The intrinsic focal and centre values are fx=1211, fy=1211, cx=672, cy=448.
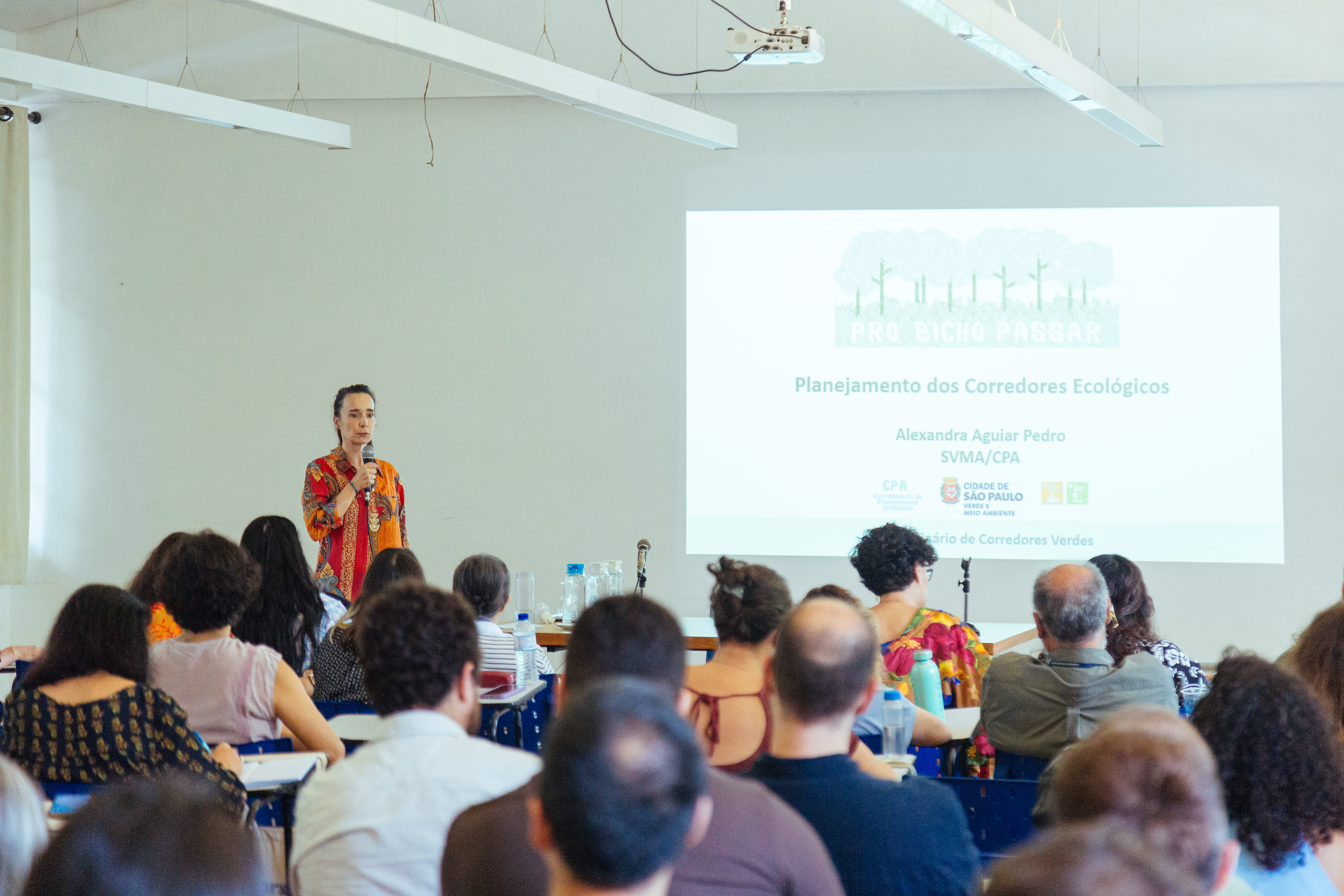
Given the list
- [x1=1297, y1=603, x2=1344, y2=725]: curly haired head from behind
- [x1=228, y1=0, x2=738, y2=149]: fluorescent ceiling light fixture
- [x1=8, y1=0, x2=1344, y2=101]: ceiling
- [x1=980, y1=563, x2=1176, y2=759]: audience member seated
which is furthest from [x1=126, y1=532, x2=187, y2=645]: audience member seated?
[x1=8, y1=0, x2=1344, y2=101]: ceiling

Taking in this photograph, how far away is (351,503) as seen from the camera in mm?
4953

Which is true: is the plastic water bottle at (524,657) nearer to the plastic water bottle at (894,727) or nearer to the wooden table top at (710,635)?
the wooden table top at (710,635)

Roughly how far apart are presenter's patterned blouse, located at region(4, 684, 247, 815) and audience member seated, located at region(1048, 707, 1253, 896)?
5.09ft

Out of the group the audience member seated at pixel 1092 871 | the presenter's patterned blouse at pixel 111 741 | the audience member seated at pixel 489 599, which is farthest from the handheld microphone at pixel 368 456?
the audience member seated at pixel 1092 871

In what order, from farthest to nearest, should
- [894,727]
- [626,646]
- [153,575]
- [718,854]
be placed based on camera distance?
[153,575] < [894,727] < [626,646] < [718,854]

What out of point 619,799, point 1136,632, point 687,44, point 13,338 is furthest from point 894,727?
point 13,338

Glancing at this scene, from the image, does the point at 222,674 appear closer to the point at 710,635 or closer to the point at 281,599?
the point at 281,599

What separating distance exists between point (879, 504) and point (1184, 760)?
5.02 m

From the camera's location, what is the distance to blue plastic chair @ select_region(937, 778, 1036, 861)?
7.32 feet

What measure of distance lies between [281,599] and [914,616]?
1.92 m

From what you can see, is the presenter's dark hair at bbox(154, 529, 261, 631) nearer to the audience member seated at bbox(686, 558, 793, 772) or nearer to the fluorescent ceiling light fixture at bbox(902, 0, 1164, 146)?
the audience member seated at bbox(686, 558, 793, 772)

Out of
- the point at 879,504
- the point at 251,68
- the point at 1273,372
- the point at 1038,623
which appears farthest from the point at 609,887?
the point at 251,68

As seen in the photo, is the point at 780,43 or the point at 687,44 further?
the point at 687,44

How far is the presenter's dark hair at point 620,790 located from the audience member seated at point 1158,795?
0.44 m
